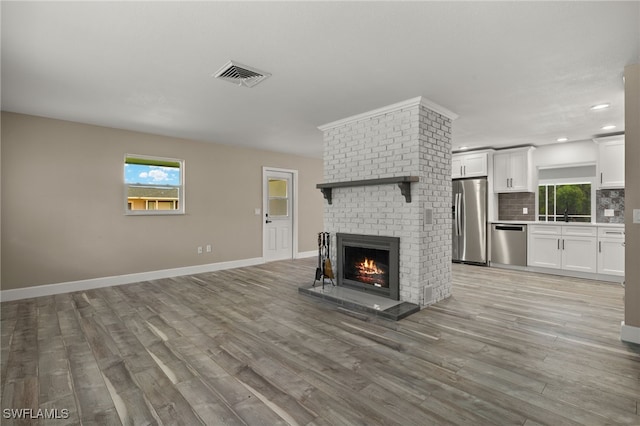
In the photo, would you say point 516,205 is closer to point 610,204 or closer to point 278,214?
point 610,204

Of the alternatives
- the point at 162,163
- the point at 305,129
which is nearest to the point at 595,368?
the point at 305,129

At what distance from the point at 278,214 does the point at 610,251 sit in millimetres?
6150

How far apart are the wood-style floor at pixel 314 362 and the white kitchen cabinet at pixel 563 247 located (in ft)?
4.16

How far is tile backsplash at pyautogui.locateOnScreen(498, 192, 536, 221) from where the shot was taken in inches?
253

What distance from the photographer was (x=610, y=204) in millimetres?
5547

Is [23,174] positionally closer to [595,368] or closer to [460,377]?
[460,377]

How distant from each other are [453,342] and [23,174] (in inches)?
225

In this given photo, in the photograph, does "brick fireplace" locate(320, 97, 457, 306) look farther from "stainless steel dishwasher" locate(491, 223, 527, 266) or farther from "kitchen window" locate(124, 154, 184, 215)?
"kitchen window" locate(124, 154, 184, 215)

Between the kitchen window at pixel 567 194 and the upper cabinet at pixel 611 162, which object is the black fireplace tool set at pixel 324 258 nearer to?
the kitchen window at pixel 567 194

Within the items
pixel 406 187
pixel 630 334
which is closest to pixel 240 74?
pixel 406 187

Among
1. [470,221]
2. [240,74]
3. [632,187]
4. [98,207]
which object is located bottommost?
[470,221]

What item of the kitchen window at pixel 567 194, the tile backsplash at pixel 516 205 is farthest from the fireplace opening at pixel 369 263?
the kitchen window at pixel 567 194

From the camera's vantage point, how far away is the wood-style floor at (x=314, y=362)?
1.86m

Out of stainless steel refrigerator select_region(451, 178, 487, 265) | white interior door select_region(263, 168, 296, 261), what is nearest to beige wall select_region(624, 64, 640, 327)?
stainless steel refrigerator select_region(451, 178, 487, 265)
